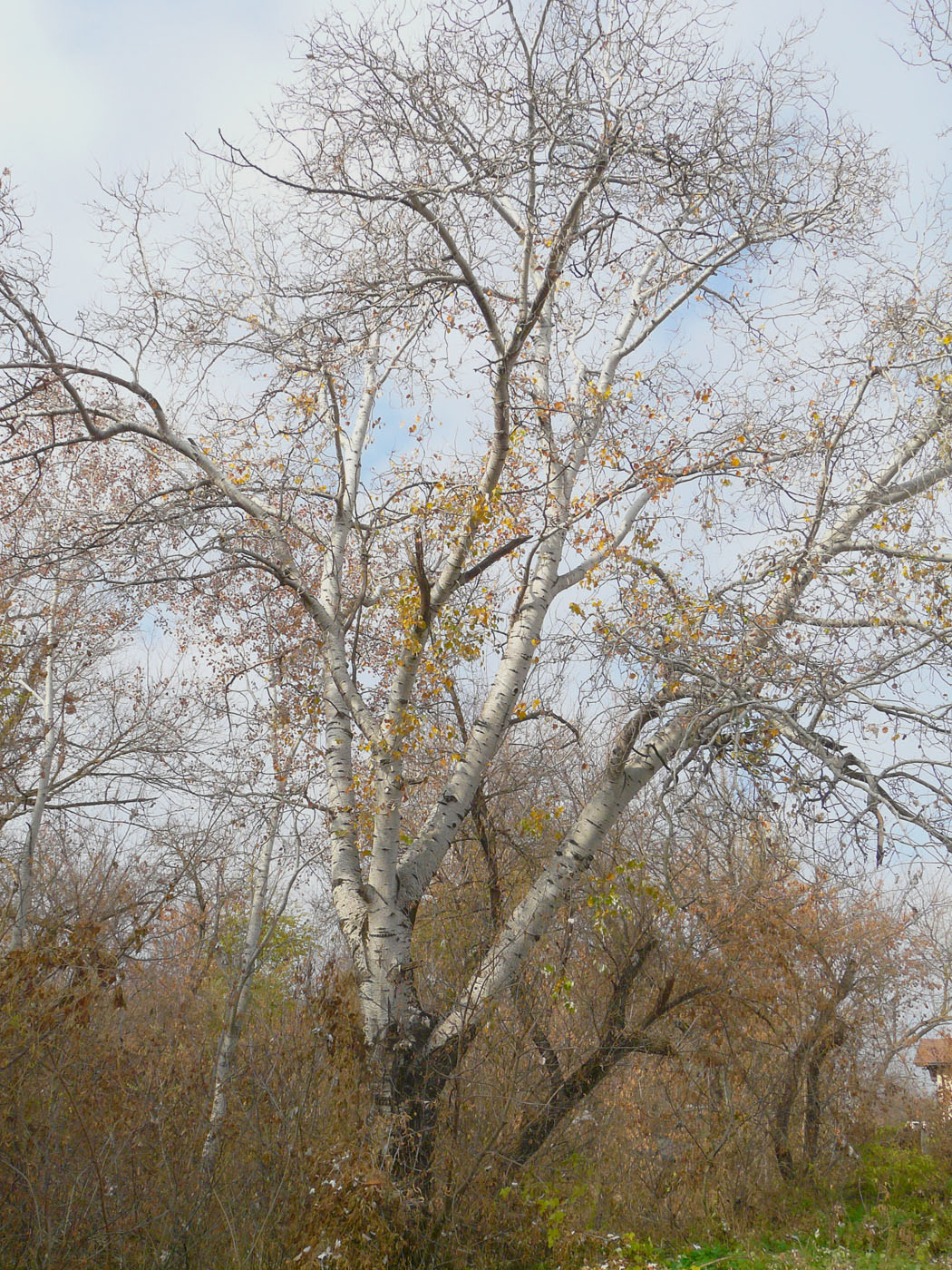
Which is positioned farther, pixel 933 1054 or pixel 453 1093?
pixel 933 1054

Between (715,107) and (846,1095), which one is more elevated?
(715,107)

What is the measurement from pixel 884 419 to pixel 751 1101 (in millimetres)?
9509

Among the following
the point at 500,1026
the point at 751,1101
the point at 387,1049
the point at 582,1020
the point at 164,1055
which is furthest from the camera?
the point at 751,1101

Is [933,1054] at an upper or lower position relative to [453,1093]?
upper

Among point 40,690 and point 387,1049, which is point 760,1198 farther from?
point 40,690

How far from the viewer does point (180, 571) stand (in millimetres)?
7133

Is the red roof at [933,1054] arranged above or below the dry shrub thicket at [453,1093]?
above

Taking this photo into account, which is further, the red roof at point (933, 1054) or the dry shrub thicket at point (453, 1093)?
the red roof at point (933, 1054)

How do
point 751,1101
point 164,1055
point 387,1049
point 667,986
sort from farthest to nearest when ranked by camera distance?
point 751,1101 → point 667,986 → point 164,1055 → point 387,1049

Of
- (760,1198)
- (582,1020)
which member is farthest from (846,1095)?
(582,1020)

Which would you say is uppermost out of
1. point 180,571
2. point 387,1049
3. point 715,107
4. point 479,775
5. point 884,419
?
point 715,107

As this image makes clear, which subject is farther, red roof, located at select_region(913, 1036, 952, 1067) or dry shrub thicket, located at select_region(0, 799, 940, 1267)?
red roof, located at select_region(913, 1036, 952, 1067)

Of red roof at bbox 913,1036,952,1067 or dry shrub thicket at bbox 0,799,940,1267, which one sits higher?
red roof at bbox 913,1036,952,1067

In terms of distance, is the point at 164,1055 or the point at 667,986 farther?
the point at 667,986
